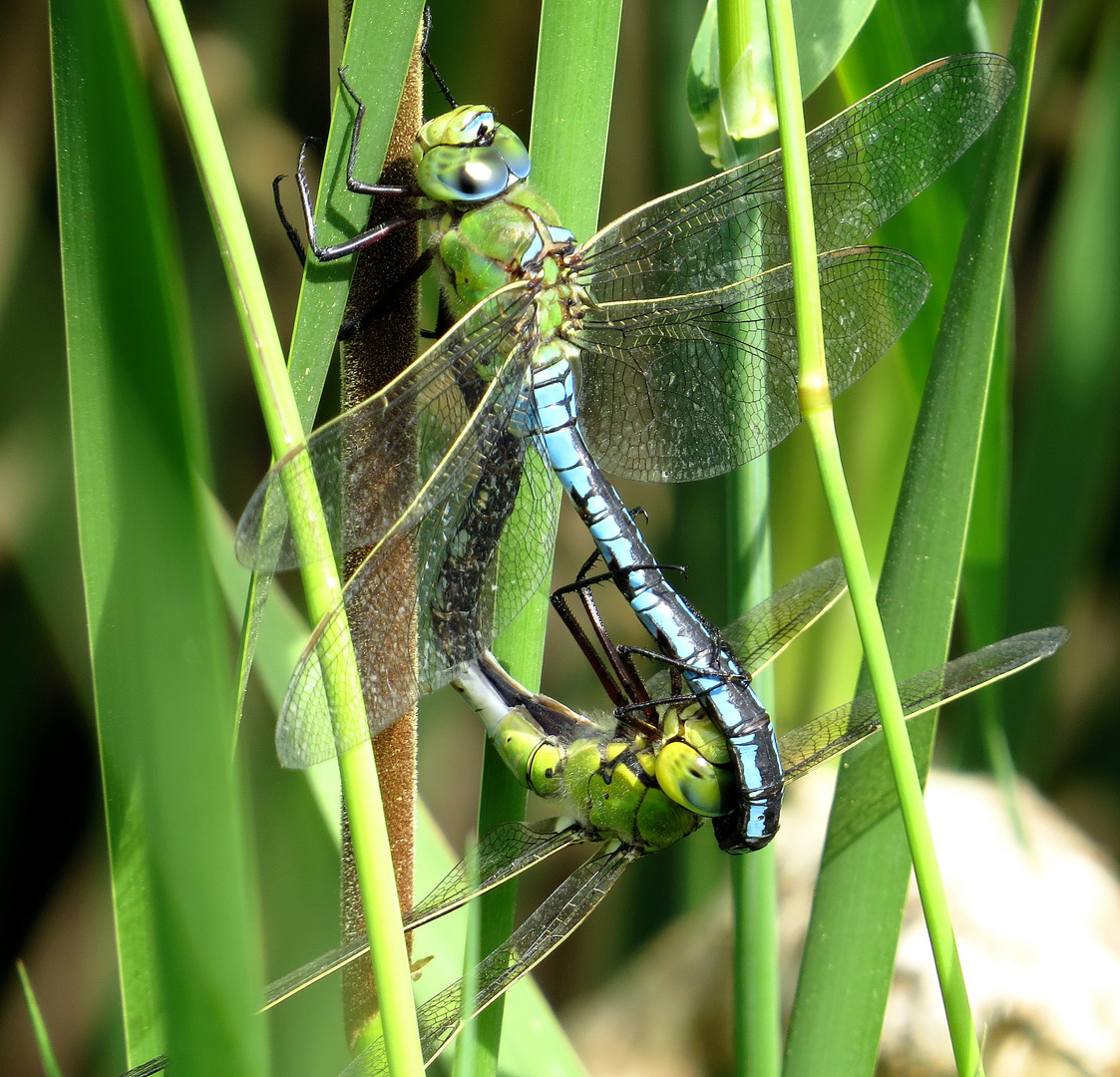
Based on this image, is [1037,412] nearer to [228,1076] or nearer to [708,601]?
[708,601]

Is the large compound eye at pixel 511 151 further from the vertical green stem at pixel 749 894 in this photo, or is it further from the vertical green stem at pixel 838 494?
the vertical green stem at pixel 838 494


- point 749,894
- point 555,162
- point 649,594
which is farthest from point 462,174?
point 749,894

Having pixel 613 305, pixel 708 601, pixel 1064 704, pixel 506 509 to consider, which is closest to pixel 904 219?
pixel 613 305

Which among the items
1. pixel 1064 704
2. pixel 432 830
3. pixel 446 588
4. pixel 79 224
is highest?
pixel 79 224

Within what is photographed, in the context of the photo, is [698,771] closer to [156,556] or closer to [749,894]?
[749,894]

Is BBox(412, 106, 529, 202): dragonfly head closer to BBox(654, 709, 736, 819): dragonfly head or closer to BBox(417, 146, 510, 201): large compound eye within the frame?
BBox(417, 146, 510, 201): large compound eye
